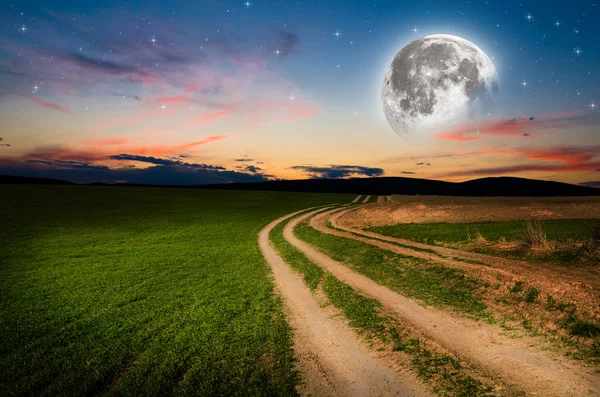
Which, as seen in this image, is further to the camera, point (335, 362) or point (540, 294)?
point (540, 294)

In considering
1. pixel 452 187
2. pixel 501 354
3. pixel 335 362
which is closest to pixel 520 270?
pixel 501 354

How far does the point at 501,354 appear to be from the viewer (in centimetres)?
916

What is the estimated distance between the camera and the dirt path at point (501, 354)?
25.0 feet

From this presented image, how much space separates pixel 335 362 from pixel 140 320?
8120 millimetres

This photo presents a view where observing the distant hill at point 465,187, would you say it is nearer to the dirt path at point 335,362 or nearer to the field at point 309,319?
the field at point 309,319

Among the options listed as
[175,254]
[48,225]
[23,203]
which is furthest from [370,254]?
[23,203]

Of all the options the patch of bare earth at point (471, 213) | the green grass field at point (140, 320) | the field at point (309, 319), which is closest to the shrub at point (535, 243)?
the field at point (309, 319)

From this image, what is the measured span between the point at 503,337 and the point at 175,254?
2310 centimetres

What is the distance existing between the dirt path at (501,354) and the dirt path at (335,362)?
227 cm

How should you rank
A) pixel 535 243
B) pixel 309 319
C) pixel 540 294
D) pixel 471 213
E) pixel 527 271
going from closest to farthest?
pixel 309 319, pixel 540 294, pixel 527 271, pixel 535 243, pixel 471 213

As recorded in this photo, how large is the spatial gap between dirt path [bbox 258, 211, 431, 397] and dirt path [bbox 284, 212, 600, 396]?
7.46 feet

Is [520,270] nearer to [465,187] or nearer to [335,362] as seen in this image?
[335,362]

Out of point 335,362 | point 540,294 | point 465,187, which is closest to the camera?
point 335,362

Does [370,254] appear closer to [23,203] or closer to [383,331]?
[383,331]
